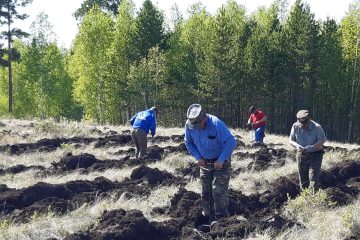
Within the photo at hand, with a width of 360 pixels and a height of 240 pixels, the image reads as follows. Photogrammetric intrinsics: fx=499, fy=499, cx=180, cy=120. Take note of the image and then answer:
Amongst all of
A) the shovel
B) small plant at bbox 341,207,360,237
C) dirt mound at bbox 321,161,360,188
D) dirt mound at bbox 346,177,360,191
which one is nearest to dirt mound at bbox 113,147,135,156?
dirt mound at bbox 321,161,360,188

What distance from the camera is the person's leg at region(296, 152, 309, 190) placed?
30.0ft

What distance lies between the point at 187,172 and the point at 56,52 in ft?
123

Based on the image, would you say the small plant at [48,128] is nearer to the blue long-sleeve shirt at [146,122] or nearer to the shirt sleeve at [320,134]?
the blue long-sleeve shirt at [146,122]

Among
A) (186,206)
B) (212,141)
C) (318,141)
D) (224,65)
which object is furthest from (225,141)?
(224,65)

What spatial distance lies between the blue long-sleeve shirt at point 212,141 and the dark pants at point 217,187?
213 millimetres

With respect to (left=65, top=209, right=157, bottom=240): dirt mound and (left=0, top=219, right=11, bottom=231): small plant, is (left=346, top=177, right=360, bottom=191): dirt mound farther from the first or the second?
(left=0, top=219, right=11, bottom=231): small plant

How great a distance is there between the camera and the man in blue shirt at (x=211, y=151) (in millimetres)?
7066

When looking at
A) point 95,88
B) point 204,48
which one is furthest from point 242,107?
point 95,88

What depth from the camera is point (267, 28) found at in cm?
3784

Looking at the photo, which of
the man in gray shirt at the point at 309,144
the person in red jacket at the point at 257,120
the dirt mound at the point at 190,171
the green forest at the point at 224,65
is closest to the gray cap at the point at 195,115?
the man in gray shirt at the point at 309,144

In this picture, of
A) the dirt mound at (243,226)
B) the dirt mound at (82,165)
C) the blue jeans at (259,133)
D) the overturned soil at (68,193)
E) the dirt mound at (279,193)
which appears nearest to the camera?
the dirt mound at (243,226)

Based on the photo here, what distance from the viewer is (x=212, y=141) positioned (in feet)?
23.7

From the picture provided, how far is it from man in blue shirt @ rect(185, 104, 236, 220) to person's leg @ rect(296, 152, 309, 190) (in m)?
2.24

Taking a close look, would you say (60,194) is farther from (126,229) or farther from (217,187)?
(217,187)
